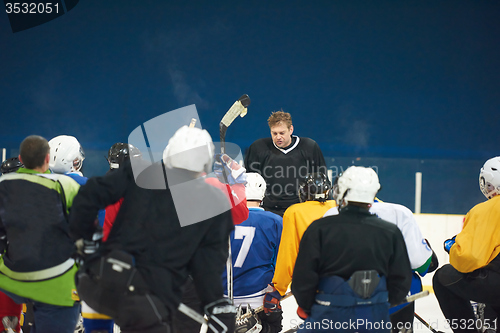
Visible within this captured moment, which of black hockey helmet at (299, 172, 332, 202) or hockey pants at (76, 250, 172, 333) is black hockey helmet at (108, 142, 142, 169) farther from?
hockey pants at (76, 250, 172, 333)

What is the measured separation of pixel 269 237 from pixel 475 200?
442 cm

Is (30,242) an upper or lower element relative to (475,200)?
upper

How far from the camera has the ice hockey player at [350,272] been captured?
175 centimetres

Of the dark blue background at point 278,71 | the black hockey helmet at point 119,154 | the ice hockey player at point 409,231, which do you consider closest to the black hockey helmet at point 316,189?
the ice hockey player at point 409,231

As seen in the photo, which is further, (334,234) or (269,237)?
(269,237)

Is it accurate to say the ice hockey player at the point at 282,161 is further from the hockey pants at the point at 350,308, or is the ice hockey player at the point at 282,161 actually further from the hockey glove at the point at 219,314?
the hockey glove at the point at 219,314

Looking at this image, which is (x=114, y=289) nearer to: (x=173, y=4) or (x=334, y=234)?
(x=334, y=234)

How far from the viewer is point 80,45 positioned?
23.4ft

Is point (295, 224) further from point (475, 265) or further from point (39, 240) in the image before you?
point (39, 240)

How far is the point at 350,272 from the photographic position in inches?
69.6

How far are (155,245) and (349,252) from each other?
699mm

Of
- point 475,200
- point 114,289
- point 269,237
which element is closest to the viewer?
point 114,289

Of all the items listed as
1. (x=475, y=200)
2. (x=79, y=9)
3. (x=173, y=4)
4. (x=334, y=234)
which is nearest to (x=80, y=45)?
(x=79, y=9)

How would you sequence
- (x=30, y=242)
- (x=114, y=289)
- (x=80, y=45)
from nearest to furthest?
(x=114, y=289) → (x=30, y=242) → (x=80, y=45)
